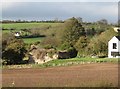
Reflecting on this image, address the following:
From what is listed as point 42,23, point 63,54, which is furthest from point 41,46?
point 42,23

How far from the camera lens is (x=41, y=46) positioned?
64062 mm

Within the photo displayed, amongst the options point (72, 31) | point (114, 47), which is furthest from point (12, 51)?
point (72, 31)

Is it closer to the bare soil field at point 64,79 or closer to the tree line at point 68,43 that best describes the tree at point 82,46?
the tree line at point 68,43

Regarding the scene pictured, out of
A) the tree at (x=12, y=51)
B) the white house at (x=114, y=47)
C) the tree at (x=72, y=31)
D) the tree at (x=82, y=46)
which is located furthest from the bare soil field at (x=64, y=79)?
the tree at (x=72, y=31)

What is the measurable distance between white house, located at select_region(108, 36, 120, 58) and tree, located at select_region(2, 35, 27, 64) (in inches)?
503

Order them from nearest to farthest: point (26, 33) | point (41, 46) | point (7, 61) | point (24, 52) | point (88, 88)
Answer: point (88, 88), point (7, 61), point (24, 52), point (41, 46), point (26, 33)

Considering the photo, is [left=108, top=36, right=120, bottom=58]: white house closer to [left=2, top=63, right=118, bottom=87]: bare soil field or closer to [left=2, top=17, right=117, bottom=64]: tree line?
[left=2, top=17, right=117, bottom=64]: tree line

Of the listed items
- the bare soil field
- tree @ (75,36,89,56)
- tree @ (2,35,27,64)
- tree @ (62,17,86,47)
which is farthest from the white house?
the bare soil field

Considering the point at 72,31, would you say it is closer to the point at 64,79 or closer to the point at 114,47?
the point at 114,47

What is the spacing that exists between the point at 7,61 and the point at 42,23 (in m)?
46.3

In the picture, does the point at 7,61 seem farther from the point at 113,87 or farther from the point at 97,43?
the point at 113,87

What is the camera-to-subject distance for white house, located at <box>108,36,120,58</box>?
56731mm

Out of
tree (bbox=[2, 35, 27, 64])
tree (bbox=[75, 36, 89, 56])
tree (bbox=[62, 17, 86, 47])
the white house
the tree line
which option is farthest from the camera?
tree (bbox=[62, 17, 86, 47])

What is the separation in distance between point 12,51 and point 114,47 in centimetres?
1687
